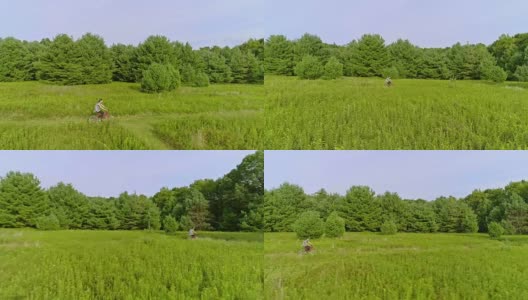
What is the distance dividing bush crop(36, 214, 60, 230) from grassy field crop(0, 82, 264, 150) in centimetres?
109

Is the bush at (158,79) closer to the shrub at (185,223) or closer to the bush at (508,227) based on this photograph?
the shrub at (185,223)

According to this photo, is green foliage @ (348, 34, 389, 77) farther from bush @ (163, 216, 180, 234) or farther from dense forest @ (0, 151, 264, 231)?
bush @ (163, 216, 180, 234)

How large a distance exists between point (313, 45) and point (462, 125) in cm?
211

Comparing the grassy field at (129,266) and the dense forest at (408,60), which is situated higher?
the dense forest at (408,60)

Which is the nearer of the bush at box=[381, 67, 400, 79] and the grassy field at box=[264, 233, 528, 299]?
the grassy field at box=[264, 233, 528, 299]

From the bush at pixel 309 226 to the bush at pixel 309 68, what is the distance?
1.81m

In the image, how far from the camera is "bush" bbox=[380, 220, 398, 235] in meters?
5.57

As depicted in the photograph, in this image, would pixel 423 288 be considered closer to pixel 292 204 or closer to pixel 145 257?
pixel 292 204

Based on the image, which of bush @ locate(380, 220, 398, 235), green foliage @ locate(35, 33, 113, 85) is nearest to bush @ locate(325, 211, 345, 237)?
bush @ locate(380, 220, 398, 235)

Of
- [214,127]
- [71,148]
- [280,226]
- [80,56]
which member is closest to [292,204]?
[280,226]

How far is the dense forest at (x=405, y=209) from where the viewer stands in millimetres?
5363

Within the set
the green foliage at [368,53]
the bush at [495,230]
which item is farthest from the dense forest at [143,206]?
the bush at [495,230]

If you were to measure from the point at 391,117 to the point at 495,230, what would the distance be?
2.26 m

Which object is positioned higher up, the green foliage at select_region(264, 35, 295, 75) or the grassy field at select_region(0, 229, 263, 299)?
the green foliage at select_region(264, 35, 295, 75)
